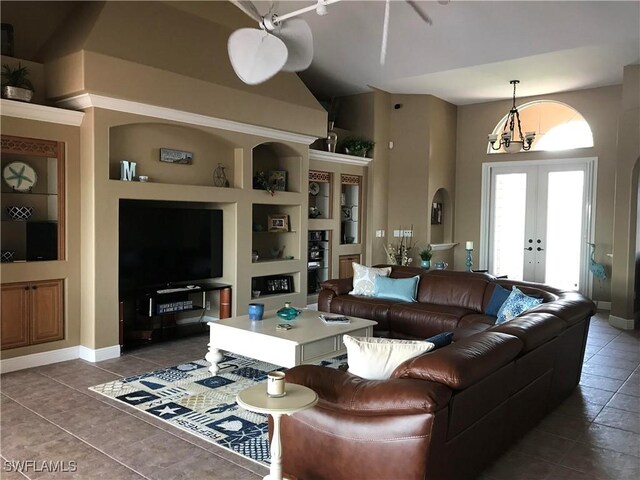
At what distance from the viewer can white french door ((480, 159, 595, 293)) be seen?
8.45m

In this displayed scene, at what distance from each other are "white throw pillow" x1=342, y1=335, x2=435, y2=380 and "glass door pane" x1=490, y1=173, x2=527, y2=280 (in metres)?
7.04

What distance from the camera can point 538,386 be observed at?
3.51 metres

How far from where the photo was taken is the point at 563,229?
8.64 meters

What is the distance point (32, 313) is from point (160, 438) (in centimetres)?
238

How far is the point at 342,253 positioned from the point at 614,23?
15.6 feet

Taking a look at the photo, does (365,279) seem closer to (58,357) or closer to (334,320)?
(334,320)

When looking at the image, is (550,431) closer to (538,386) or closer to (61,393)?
(538,386)

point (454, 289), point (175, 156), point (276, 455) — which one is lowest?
point (276, 455)

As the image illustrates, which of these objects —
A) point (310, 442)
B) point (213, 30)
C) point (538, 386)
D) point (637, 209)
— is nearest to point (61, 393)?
point (310, 442)

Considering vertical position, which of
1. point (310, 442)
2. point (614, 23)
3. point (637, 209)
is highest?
point (614, 23)

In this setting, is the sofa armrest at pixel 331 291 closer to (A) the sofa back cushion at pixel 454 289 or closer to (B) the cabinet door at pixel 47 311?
(A) the sofa back cushion at pixel 454 289

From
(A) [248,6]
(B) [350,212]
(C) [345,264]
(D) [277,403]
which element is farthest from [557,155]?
(D) [277,403]

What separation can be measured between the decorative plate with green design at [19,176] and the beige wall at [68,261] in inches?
12.0

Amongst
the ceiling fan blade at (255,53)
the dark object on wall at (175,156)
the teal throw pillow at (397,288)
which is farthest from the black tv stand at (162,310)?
the ceiling fan blade at (255,53)
